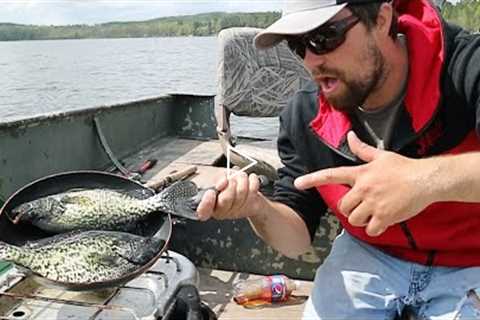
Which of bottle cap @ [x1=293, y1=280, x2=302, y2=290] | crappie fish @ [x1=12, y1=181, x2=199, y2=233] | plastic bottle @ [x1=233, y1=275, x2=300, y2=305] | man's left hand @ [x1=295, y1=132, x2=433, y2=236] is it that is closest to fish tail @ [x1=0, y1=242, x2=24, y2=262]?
crappie fish @ [x1=12, y1=181, x2=199, y2=233]

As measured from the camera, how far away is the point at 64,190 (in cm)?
204

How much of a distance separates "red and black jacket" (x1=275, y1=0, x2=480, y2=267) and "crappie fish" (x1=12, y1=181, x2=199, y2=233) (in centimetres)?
54

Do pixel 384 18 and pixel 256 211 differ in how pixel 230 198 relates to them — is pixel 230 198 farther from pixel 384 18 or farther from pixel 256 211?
pixel 384 18

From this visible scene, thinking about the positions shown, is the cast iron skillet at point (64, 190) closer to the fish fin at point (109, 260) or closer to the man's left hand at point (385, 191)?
the fish fin at point (109, 260)

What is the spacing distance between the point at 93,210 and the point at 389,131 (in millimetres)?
998

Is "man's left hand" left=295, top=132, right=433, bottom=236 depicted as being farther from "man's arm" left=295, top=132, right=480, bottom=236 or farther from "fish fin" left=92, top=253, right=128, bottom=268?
"fish fin" left=92, top=253, right=128, bottom=268

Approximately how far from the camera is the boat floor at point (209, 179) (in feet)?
9.17

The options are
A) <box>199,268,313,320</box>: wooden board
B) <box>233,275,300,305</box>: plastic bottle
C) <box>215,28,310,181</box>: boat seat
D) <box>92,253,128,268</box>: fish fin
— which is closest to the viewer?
<box>92,253,128,268</box>: fish fin

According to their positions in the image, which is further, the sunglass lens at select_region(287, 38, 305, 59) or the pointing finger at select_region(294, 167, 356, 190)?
the sunglass lens at select_region(287, 38, 305, 59)

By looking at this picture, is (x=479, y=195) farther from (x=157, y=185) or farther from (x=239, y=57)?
(x=239, y=57)

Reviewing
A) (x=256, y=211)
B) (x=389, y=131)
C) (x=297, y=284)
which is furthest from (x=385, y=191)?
(x=297, y=284)

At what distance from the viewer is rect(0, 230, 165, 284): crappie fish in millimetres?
1658

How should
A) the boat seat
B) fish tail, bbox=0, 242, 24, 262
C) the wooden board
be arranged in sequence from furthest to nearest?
the boat seat < the wooden board < fish tail, bbox=0, 242, 24, 262

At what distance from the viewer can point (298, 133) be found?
6.69 ft
